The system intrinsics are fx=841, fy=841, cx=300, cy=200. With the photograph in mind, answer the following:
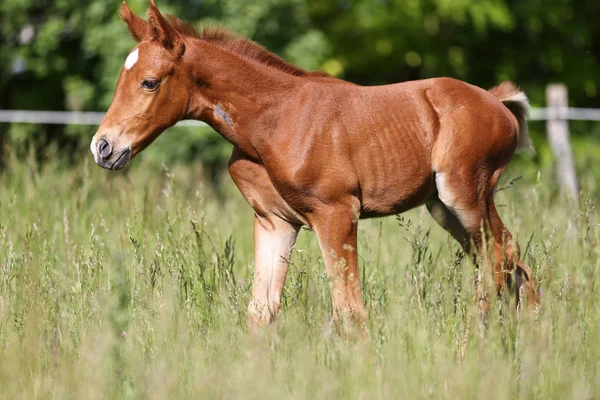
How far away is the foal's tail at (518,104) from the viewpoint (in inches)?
192

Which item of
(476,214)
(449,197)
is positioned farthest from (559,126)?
(449,197)

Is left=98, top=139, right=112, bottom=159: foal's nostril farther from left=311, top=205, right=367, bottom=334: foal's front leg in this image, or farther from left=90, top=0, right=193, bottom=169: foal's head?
left=311, top=205, right=367, bottom=334: foal's front leg

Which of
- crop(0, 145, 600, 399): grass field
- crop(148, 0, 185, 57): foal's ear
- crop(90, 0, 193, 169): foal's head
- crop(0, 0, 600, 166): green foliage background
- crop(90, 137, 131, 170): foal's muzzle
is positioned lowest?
crop(0, 145, 600, 399): grass field

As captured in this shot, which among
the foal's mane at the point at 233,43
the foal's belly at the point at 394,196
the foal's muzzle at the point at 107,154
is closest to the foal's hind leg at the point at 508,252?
the foal's belly at the point at 394,196

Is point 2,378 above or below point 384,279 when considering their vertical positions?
below

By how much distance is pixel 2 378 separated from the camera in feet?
10.5

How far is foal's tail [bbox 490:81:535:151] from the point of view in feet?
16.0

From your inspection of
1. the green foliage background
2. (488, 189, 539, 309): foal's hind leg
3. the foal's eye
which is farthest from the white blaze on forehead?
the green foliage background

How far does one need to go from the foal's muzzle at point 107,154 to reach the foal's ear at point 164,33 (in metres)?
0.54

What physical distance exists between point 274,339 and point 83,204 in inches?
125

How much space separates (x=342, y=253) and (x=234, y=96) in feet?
3.11

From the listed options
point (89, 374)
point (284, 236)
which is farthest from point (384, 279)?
point (89, 374)

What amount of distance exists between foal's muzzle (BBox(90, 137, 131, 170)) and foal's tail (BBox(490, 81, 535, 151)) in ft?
7.21

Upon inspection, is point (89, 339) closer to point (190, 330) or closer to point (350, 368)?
point (190, 330)
